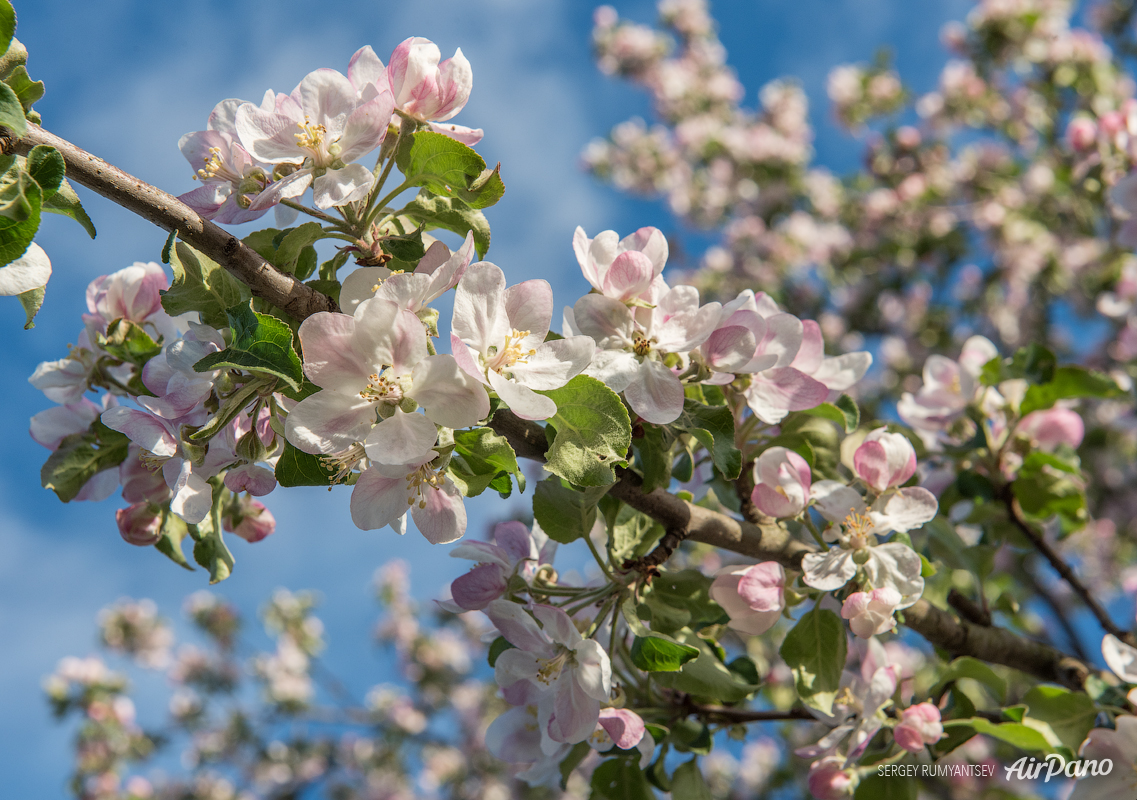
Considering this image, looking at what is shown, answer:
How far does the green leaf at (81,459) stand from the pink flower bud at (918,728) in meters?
1.35

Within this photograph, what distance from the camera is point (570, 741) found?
1.16 meters

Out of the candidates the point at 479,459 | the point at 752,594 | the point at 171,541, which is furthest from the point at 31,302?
the point at 752,594

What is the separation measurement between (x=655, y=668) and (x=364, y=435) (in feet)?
1.77

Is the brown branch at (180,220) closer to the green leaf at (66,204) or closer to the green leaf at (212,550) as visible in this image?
the green leaf at (66,204)

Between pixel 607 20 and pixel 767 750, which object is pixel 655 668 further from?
pixel 607 20

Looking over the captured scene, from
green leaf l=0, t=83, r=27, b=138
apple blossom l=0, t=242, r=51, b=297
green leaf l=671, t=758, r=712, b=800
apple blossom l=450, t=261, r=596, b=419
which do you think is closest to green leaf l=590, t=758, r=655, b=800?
green leaf l=671, t=758, r=712, b=800

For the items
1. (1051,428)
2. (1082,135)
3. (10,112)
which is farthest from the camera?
(1082,135)

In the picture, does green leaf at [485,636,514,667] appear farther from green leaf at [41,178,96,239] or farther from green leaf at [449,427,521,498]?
green leaf at [41,178,96,239]

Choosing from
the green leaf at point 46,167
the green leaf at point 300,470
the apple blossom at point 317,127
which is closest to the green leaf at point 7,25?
the green leaf at point 46,167

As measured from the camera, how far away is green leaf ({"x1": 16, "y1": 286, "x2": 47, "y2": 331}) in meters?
0.99

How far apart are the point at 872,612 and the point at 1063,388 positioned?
101 centimetres

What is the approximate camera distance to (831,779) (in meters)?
1.37

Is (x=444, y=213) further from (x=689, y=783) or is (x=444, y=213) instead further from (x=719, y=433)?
(x=689, y=783)

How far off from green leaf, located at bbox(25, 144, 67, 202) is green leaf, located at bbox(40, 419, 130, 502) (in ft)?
1.64
